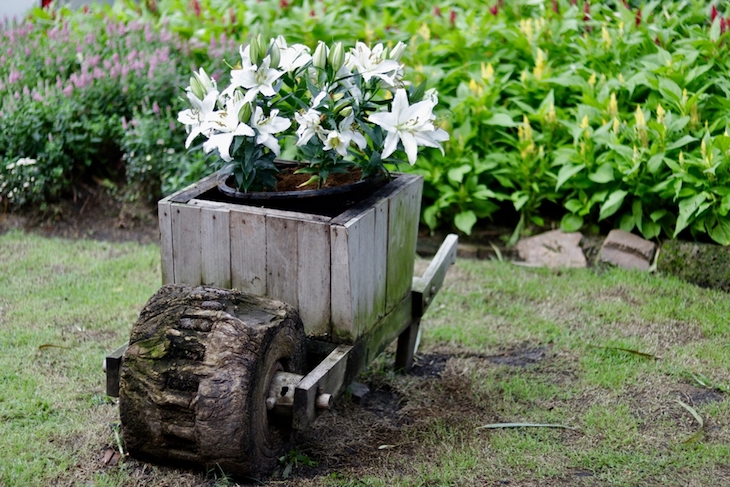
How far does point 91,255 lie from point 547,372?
8.87ft

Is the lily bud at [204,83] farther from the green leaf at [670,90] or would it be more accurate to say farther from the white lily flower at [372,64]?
the green leaf at [670,90]

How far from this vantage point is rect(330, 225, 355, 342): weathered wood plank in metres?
2.71

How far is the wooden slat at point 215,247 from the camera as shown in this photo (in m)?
2.85

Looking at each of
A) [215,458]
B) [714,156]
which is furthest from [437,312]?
[215,458]

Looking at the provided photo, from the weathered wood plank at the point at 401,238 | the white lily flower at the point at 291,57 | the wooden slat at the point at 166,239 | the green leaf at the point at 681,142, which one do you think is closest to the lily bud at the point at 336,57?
A: the white lily flower at the point at 291,57

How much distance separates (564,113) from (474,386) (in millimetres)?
2163

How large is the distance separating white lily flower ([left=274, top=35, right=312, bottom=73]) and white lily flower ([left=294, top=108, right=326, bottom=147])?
18 cm

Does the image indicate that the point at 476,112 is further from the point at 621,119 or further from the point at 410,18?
the point at 410,18

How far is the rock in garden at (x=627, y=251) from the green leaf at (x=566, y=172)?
406mm

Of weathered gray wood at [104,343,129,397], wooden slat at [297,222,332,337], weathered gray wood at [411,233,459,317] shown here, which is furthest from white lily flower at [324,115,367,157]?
weathered gray wood at [104,343,129,397]

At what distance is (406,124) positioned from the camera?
9.43 feet

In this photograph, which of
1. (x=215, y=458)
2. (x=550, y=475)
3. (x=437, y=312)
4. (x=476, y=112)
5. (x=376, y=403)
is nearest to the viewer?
(x=215, y=458)

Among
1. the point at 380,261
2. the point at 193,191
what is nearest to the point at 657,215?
the point at 380,261

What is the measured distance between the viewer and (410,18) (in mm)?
6105
